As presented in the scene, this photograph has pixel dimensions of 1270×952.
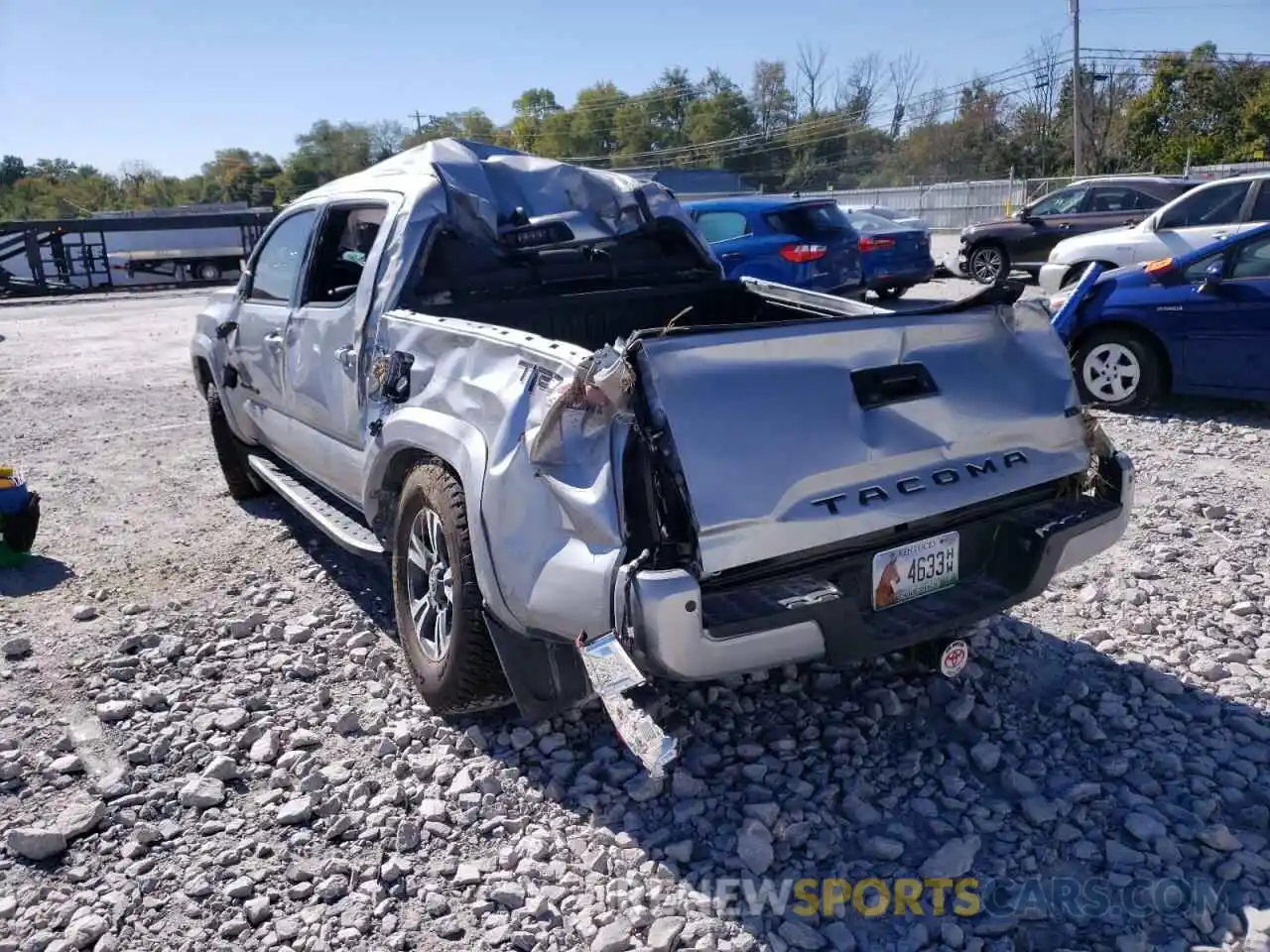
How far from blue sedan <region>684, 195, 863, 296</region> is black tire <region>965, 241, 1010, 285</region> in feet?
17.6

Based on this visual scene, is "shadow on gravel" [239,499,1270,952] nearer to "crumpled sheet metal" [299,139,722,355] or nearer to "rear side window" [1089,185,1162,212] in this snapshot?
"crumpled sheet metal" [299,139,722,355]

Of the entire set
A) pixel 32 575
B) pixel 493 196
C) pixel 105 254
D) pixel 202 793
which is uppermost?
pixel 105 254

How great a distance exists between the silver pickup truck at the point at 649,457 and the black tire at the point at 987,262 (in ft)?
42.7

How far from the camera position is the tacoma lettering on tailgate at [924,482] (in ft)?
9.55

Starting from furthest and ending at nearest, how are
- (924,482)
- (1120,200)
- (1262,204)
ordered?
(1120,200), (1262,204), (924,482)

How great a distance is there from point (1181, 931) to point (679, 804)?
1.36m

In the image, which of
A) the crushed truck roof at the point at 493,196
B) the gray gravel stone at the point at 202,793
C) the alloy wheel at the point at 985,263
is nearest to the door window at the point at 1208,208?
the alloy wheel at the point at 985,263

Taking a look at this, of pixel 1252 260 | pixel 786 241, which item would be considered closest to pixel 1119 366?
pixel 1252 260

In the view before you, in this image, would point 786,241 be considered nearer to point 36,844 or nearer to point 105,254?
point 36,844

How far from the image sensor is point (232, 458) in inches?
253

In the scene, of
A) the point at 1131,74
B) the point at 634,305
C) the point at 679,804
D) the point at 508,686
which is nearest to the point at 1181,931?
the point at 679,804

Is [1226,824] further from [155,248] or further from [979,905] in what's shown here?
[155,248]

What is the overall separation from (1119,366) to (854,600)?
234 inches

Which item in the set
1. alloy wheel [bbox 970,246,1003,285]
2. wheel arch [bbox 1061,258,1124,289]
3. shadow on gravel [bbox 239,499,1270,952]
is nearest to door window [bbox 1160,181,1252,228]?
wheel arch [bbox 1061,258,1124,289]
